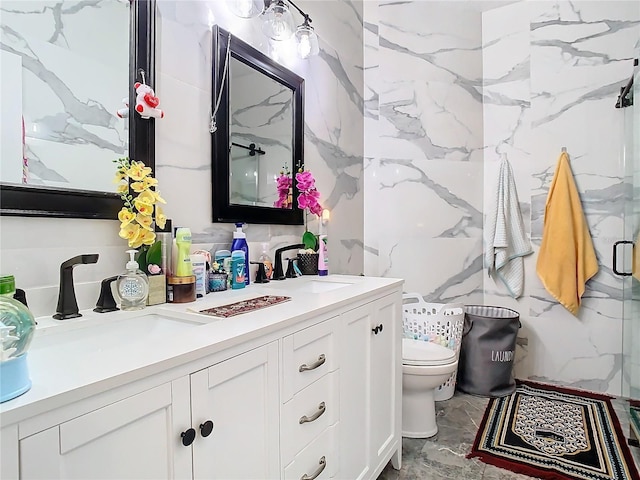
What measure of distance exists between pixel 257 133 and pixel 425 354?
1425 millimetres

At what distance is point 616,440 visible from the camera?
78.4 inches

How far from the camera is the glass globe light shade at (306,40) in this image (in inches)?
75.4

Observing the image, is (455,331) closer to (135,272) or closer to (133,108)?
(135,272)

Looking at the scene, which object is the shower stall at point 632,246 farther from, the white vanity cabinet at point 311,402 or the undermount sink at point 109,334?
the undermount sink at point 109,334

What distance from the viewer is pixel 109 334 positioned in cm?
95

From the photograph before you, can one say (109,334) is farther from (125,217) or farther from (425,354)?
(425,354)

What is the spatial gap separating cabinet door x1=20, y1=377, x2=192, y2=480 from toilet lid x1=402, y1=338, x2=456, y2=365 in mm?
1477

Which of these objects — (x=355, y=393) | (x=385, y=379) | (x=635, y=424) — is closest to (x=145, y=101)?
(x=355, y=393)

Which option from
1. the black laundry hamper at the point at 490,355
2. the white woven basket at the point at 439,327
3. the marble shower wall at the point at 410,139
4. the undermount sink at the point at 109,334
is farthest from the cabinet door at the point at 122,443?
the black laundry hamper at the point at 490,355

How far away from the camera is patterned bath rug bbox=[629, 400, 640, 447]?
1.87 metres

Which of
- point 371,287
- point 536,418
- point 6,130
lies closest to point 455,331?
point 536,418

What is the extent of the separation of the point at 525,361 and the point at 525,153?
58.5 inches

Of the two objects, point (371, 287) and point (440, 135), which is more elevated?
point (440, 135)

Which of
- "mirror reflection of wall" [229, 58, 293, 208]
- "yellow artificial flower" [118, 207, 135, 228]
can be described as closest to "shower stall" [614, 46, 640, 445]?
"mirror reflection of wall" [229, 58, 293, 208]
